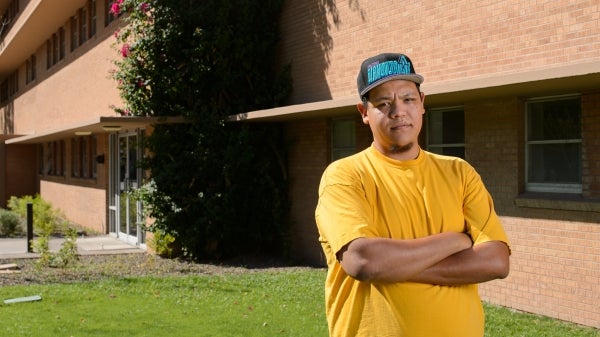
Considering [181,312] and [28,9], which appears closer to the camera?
[181,312]

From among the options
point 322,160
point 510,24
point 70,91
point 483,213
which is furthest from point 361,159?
point 70,91

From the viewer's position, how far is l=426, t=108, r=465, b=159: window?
430 inches

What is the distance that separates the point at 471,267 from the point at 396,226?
311 millimetres

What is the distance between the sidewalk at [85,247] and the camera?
1555 centimetres

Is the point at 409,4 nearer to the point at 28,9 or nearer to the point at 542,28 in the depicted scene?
the point at 542,28

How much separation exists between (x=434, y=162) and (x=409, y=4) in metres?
8.87

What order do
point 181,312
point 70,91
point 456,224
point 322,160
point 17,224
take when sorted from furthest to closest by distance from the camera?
point 70,91
point 17,224
point 322,160
point 181,312
point 456,224

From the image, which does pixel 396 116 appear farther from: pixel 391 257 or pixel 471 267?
pixel 471 267

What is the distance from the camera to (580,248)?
8711 mm

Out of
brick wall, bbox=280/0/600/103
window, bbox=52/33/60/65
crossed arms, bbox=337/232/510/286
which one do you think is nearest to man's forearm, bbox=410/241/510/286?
crossed arms, bbox=337/232/510/286

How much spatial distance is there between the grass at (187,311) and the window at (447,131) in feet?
7.63

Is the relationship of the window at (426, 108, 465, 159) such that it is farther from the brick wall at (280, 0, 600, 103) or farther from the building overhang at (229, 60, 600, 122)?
the brick wall at (280, 0, 600, 103)

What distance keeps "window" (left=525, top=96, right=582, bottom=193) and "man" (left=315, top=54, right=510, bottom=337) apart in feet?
21.9

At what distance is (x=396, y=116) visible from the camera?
109 inches
